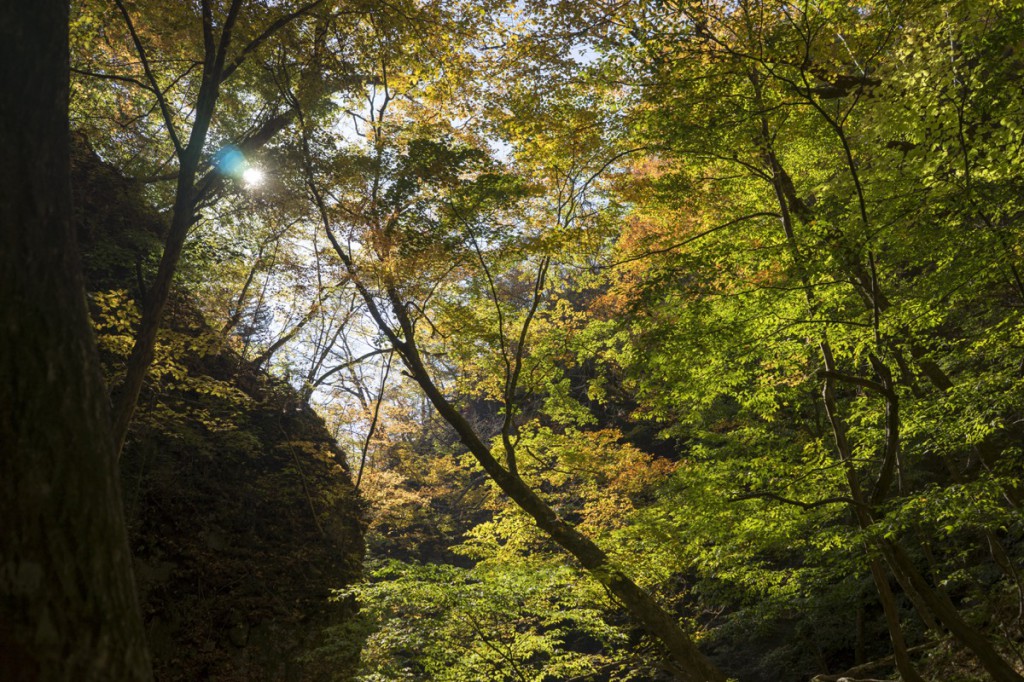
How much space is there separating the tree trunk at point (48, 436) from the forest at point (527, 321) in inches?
0.4

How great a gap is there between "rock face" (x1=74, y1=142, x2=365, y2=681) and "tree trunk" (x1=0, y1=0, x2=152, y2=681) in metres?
6.43

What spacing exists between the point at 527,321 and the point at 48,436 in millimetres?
6573

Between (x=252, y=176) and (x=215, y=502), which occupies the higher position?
(x=252, y=176)

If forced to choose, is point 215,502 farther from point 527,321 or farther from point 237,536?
point 527,321

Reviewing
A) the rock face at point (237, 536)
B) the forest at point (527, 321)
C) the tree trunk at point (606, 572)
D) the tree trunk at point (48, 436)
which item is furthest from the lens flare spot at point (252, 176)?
the tree trunk at point (48, 436)

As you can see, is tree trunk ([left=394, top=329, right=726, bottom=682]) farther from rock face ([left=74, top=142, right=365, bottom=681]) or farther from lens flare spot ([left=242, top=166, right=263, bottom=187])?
lens flare spot ([left=242, top=166, right=263, bottom=187])

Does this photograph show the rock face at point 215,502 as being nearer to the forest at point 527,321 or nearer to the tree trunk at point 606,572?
the forest at point 527,321

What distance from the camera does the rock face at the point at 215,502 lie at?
8859 mm

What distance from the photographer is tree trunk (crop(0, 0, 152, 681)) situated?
5.52 feet

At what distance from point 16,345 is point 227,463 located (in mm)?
Result: 9839

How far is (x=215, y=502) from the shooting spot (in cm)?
1016

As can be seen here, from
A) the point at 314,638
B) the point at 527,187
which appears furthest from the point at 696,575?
the point at 527,187

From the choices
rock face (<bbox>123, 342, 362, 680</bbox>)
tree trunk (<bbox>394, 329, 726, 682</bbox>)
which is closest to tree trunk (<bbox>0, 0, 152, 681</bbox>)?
tree trunk (<bbox>394, 329, 726, 682</bbox>)

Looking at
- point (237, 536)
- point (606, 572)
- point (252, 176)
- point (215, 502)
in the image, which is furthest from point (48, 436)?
point (252, 176)
